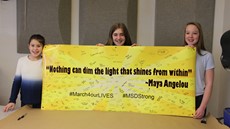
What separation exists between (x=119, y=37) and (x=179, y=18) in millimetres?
897

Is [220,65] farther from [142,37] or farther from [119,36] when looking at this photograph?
[119,36]

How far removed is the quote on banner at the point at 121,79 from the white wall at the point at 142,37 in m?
1.02

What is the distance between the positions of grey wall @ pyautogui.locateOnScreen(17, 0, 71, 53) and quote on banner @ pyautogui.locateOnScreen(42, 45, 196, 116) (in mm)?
1033

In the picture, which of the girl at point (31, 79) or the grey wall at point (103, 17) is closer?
the girl at point (31, 79)

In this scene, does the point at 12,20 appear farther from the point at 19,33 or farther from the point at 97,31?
the point at 97,31

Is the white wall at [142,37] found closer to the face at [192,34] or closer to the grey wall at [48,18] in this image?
the grey wall at [48,18]

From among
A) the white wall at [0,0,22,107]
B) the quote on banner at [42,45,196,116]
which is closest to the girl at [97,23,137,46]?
the quote on banner at [42,45,196,116]

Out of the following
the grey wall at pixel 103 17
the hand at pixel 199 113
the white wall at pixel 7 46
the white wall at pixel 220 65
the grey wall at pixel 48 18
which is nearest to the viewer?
the hand at pixel 199 113

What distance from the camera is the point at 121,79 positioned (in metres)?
1.62

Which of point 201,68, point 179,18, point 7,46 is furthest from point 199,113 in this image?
point 7,46

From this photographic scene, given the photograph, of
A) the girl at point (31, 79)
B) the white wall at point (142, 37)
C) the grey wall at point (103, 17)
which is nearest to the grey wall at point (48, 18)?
the white wall at point (142, 37)

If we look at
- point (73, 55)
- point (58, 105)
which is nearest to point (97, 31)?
point (73, 55)

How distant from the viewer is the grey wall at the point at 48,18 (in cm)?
266

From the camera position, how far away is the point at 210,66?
5.42 feet
